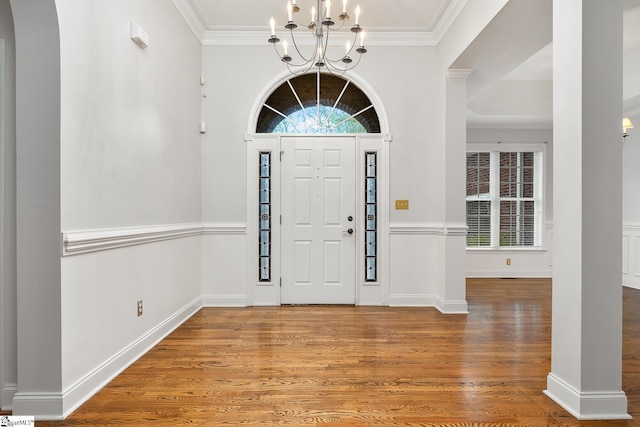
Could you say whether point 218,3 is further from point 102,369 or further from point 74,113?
point 102,369

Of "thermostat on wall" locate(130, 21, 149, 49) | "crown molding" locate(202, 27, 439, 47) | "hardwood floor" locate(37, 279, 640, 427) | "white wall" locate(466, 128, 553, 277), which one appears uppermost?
"crown molding" locate(202, 27, 439, 47)

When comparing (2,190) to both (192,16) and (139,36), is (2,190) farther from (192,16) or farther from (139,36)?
(192,16)

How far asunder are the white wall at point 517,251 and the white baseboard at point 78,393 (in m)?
5.67

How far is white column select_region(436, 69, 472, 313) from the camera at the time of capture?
4.51 m

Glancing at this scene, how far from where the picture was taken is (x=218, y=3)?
4160 mm

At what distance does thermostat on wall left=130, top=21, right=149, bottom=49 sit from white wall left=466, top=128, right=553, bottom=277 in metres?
5.70

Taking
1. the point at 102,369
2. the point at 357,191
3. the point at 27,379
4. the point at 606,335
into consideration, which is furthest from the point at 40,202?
the point at 357,191

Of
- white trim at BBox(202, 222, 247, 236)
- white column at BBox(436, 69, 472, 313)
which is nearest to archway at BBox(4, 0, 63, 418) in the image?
white trim at BBox(202, 222, 247, 236)

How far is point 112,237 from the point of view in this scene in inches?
104

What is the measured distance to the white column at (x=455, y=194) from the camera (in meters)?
4.51

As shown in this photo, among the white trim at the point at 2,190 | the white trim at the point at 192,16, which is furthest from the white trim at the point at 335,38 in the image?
the white trim at the point at 2,190

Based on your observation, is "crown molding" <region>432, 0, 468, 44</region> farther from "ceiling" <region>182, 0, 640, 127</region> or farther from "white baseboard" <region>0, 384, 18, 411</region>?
"white baseboard" <region>0, 384, 18, 411</region>

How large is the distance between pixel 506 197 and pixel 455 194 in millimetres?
3313

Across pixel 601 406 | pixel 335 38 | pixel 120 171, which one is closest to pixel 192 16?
pixel 335 38
